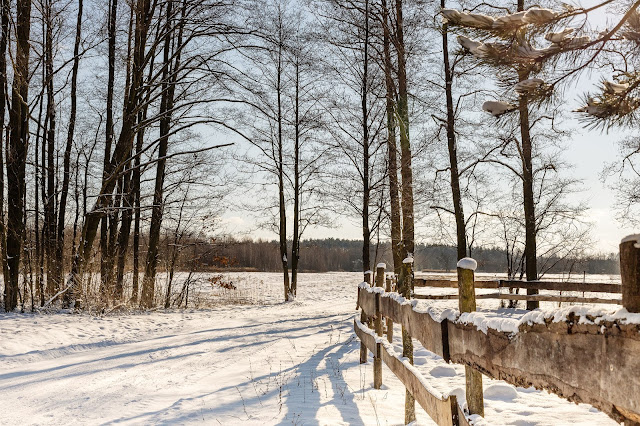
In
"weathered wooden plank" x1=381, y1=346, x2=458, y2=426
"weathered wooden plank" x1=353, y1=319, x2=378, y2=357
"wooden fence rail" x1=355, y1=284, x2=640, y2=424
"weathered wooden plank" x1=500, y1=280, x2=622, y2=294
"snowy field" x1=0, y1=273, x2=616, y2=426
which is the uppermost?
"wooden fence rail" x1=355, y1=284, x2=640, y2=424

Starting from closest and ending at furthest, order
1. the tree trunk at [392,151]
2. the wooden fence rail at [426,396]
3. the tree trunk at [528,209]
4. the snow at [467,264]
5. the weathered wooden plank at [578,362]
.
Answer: the weathered wooden plank at [578,362] → the wooden fence rail at [426,396] → the snow at [467,264] → the tree trunk at [392,151] → the tree trunk at [528,209]

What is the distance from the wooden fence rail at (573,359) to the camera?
161 cm

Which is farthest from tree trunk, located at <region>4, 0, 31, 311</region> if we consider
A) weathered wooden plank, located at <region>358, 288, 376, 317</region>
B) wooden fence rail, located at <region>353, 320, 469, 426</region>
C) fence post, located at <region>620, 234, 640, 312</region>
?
fence post, located at <region>620, 234, 640, 312</region>

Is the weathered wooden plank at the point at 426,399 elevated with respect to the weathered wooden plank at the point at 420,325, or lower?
lower

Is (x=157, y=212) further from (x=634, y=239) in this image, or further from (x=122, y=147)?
(x=634, y=239)

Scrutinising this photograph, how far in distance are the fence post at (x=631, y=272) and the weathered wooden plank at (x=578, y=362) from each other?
0.09m

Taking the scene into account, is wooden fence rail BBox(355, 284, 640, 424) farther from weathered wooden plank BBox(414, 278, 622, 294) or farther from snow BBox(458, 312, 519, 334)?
weathered wooden plank BBox(414, 278, 622, 294)

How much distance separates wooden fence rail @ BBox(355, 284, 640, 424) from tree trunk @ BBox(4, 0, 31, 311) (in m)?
12.7

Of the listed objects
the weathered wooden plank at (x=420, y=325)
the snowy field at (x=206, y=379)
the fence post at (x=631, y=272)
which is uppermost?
the fence post at (x=631, y=272)

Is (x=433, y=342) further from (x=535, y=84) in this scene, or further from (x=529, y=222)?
(x=529, y=222)

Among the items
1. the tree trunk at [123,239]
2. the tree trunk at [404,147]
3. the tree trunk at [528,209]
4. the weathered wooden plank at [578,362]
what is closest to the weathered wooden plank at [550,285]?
the tree trunk at [404,147]

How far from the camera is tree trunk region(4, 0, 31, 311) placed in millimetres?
12359

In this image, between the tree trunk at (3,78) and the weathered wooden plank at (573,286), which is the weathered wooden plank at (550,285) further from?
the tree trunk at (3,78)

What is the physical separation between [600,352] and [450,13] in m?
4.08
